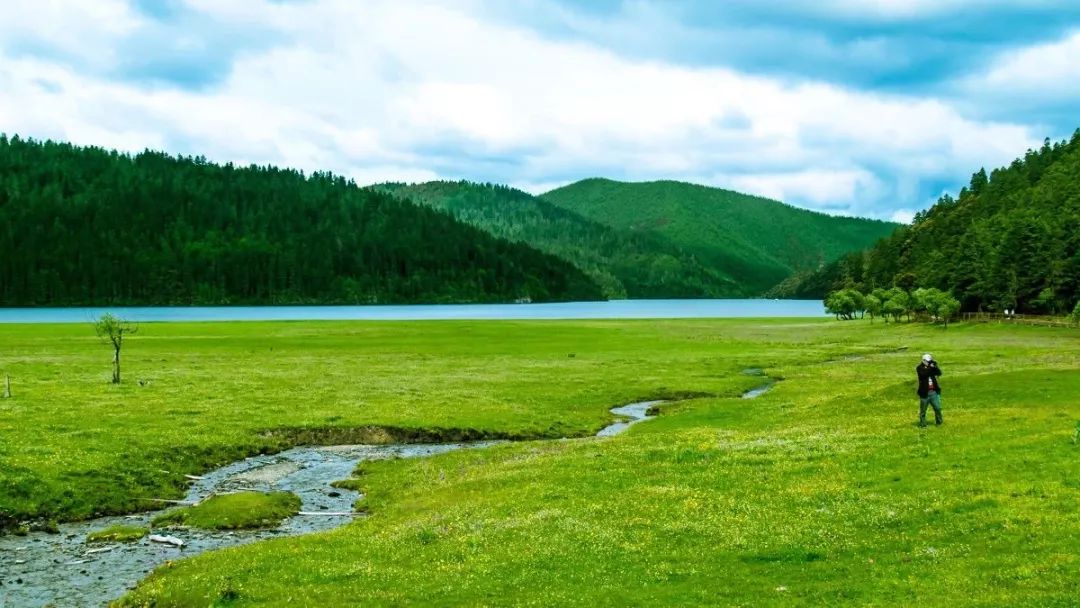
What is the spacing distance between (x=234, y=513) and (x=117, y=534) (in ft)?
14.5

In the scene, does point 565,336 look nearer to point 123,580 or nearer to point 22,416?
point 22,416

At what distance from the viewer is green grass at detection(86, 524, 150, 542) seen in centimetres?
3098

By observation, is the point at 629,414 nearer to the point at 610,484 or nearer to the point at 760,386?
the point at 760,386

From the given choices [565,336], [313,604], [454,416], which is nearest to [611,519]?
[313,604]

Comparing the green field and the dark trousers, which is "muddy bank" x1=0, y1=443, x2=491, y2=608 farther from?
the dark trousers

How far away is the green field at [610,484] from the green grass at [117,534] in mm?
4061

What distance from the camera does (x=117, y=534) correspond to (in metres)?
31.2

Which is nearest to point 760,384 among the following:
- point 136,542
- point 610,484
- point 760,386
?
point 760,386

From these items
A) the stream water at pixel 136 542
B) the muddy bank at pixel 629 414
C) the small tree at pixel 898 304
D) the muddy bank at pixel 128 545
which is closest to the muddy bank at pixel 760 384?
the muddy bank at pixel 629 414

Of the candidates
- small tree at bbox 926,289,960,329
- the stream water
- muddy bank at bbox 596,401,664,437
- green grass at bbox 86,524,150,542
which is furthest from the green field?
small tree at bbox 926,289,960,329

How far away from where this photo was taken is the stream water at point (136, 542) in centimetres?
2547

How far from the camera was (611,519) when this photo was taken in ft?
91.0

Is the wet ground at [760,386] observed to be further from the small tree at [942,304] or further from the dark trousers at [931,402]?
the small tree at [942,304]

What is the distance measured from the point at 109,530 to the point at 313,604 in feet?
48.5
